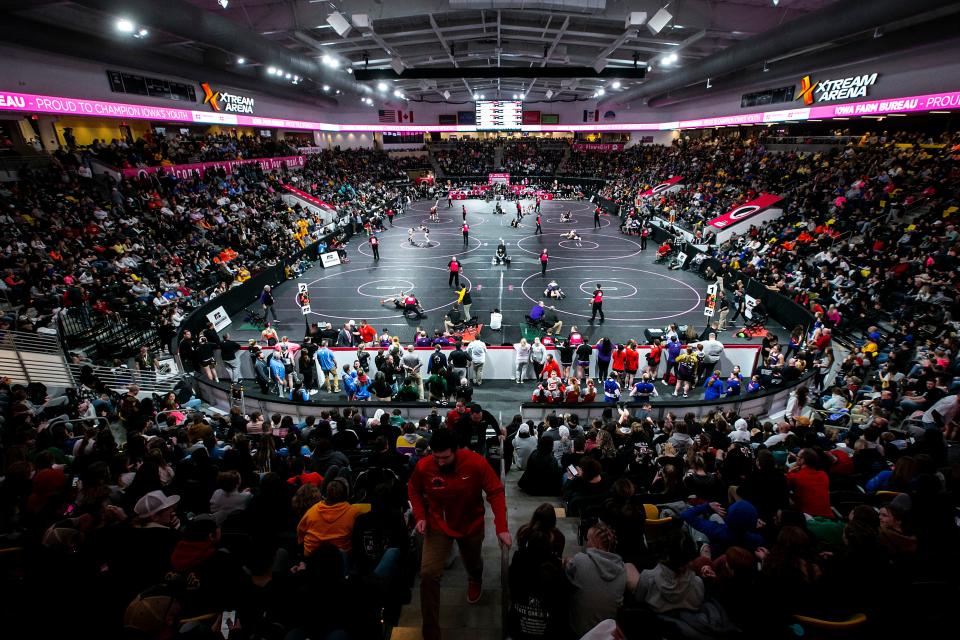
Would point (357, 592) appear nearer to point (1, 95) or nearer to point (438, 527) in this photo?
point (438, 527)

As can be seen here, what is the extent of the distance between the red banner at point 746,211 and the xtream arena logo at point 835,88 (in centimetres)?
517

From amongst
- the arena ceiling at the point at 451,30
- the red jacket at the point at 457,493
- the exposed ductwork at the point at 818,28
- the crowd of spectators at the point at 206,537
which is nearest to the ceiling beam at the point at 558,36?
the arena ceiling at the point at 451,30

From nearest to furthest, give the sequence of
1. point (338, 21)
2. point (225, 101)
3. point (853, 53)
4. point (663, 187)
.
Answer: point (338, 21)
point (853, 53)
point (225, 101)
point (663, 187)

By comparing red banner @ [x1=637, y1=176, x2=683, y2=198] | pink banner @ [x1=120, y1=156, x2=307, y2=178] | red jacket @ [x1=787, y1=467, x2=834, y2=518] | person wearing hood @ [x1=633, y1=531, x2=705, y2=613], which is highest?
pink banner @ [x1=120, y1=156, x2=307, y2=178]

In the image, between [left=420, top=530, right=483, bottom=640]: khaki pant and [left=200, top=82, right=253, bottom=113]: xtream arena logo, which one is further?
[left=200, top=82, right=253, bottom=113]: xtream arena logo

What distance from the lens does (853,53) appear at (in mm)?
21141

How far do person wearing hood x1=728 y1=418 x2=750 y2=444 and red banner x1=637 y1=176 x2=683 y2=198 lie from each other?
122 ft

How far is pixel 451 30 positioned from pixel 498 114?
2167 cm

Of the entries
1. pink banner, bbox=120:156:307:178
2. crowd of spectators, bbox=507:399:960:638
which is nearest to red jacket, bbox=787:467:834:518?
crowd of spectators, bbox=507:399:960:638

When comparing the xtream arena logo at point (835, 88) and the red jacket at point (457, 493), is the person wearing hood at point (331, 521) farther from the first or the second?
the xtream arena logo at point (835, 88)

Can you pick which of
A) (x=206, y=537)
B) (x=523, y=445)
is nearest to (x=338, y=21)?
(x=523, y=445)

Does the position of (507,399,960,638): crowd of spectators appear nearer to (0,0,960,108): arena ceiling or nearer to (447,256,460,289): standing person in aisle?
(447,256,460,289): standing person in aisle

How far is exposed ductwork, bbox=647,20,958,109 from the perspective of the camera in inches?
704

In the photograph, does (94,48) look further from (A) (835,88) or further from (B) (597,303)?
(A) (835,88)
